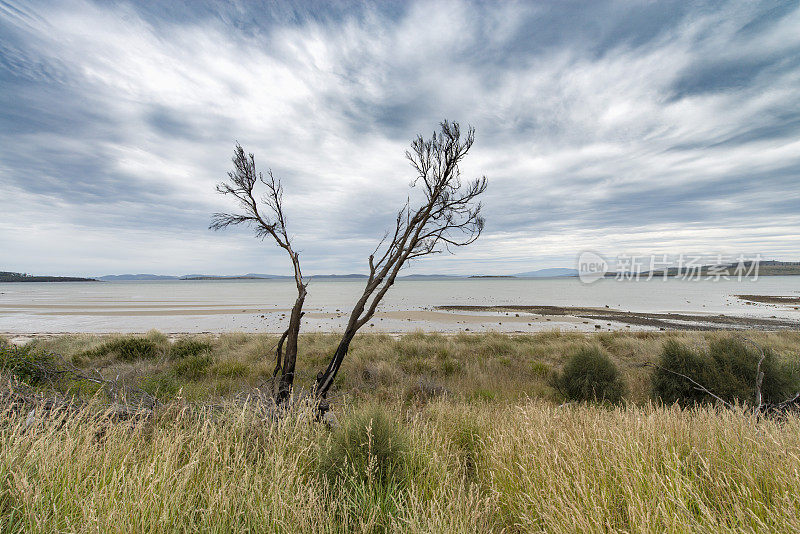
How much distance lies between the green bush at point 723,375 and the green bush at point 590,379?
86cm

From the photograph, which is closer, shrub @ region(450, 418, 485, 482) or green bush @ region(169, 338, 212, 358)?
shrub @ region(450, 418, 485, 482)

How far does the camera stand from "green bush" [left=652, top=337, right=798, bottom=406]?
6.71 metres

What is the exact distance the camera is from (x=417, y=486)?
317cm

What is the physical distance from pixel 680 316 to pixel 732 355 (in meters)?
28.9

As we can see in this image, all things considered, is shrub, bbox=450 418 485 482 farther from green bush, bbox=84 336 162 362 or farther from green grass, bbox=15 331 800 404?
green bush, bbox=84 336 162 362

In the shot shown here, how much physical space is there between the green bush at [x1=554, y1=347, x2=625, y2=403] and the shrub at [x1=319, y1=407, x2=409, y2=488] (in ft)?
19.7

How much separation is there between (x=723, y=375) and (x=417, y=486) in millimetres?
7878

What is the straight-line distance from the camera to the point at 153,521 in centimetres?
Result: 235

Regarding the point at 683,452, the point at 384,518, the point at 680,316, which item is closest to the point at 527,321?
the point at 680,316

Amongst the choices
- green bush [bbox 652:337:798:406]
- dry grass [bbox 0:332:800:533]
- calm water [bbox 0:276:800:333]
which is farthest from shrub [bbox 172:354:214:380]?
green bush [bbox 652:337:798:406]

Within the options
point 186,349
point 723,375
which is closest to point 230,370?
point 186,349

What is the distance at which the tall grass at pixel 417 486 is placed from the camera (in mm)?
2387

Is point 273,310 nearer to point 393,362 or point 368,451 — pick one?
point 393,362

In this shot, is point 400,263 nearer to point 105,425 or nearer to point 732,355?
point 105,425
